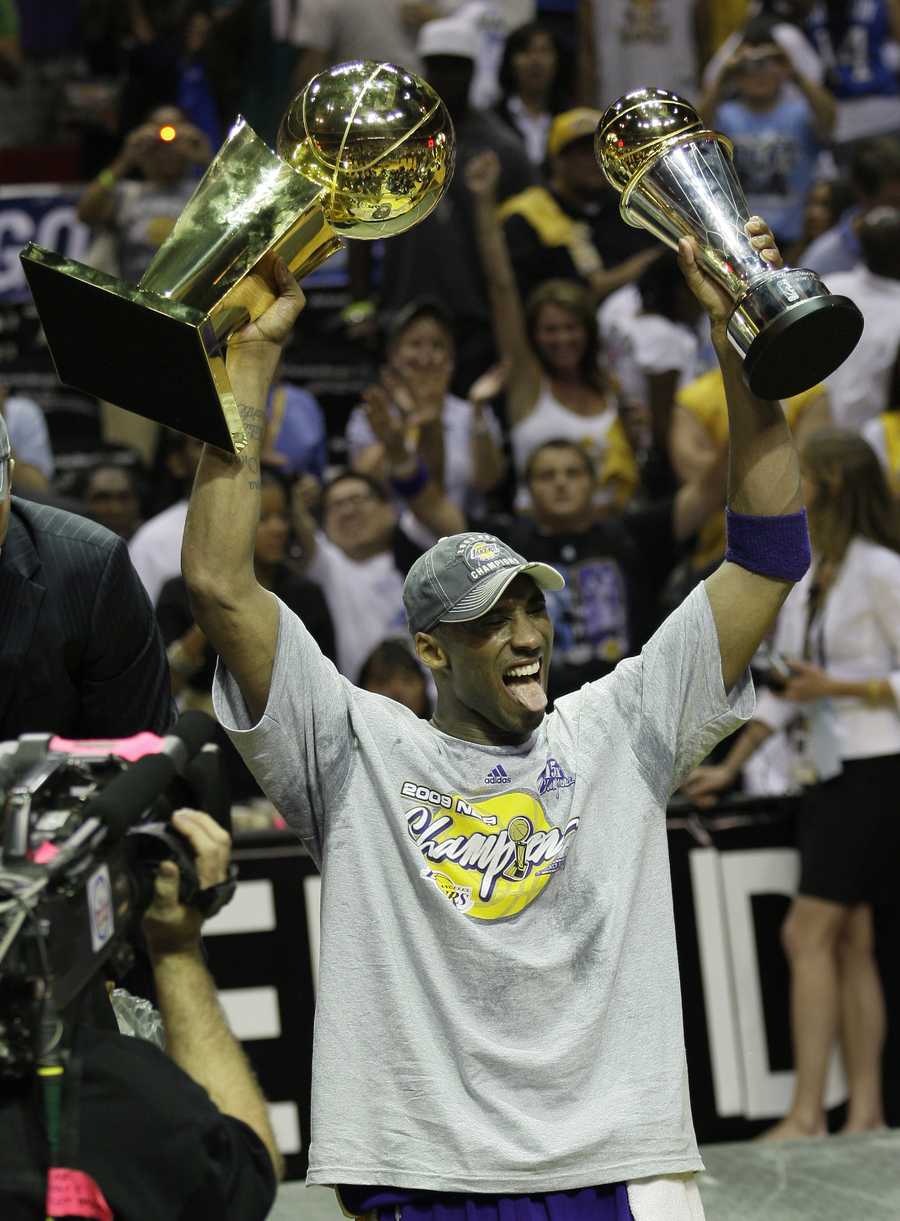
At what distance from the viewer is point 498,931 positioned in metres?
2.85

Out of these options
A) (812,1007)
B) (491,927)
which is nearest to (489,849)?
(491,927)

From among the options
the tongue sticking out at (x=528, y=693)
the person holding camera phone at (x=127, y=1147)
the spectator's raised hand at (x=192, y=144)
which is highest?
the spectator's raised hand at (x=192, y=144)

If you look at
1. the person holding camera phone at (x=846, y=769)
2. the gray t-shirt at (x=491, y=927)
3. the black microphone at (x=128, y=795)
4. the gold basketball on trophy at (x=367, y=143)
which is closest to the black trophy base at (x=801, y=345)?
the gray t-shirt at (x=491, y=927)

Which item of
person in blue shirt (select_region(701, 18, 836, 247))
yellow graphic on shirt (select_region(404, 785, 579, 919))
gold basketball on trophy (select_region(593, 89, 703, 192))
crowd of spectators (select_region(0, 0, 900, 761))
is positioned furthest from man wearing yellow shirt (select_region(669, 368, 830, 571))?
yellow graphic on shirt (select_region(404, 785, 579, 919))

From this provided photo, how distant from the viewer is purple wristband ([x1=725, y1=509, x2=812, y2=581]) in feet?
9.79

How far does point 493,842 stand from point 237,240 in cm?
98

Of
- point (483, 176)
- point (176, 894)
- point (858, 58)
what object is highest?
point (858, 58)

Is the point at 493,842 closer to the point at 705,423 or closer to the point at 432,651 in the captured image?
the point at 432,651

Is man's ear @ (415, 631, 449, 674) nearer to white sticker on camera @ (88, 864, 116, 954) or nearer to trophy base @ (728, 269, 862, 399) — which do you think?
trophy base @ (728, 269, 862, 399)

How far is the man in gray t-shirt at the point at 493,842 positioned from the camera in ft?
9.16

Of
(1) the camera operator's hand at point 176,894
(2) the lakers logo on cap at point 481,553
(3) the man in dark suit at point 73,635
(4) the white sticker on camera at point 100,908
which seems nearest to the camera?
(4) the white sticker on camera at point 100,908

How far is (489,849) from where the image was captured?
2.88 meters

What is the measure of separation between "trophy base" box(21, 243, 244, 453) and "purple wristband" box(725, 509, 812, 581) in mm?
804

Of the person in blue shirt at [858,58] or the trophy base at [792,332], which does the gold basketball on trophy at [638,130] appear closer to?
the trophy base at [792,332]
